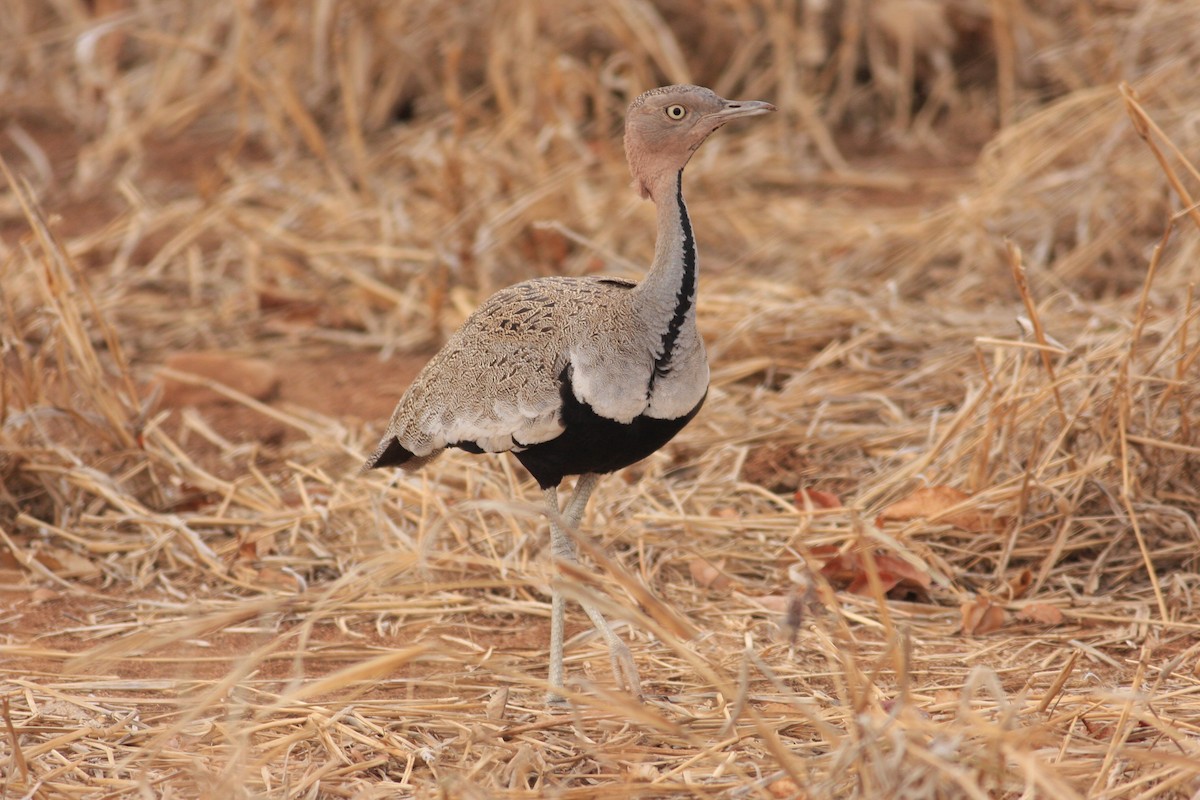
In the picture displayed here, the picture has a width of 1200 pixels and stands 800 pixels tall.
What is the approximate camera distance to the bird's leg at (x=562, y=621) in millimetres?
2975

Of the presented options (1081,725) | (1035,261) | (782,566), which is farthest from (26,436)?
(1035,261)

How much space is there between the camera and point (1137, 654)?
10.5 ft

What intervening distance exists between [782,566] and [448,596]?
0.87 m

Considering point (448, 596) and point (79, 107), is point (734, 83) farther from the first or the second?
point (448, 596)

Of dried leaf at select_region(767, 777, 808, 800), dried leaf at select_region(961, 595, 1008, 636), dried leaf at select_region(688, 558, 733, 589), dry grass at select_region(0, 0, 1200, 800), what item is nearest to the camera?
dried leaf at select_region(767, 777, 808, 800)

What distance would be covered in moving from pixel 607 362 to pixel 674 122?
0.53 meters

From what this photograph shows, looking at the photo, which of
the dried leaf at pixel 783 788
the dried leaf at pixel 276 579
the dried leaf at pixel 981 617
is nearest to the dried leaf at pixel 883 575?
the dried leaf at pixel 981 617

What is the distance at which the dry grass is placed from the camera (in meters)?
2.66

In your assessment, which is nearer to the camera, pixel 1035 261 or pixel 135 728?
pixel 135 728

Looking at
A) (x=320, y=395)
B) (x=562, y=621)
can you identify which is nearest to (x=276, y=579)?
(x=562, y=621)

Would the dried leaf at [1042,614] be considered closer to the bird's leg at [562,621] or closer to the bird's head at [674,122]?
the bird's leg at [562,621]

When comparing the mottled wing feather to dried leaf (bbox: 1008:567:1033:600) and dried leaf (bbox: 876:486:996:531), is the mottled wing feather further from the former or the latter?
dried leaf (bbox: 1008:567:1033:600)

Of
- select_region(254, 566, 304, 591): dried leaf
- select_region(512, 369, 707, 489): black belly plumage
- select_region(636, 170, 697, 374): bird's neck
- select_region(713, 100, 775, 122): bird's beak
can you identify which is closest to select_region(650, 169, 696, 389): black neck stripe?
select_region(636, 170, 697, 374): bird's neck

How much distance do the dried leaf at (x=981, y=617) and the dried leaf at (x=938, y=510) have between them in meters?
0.34
